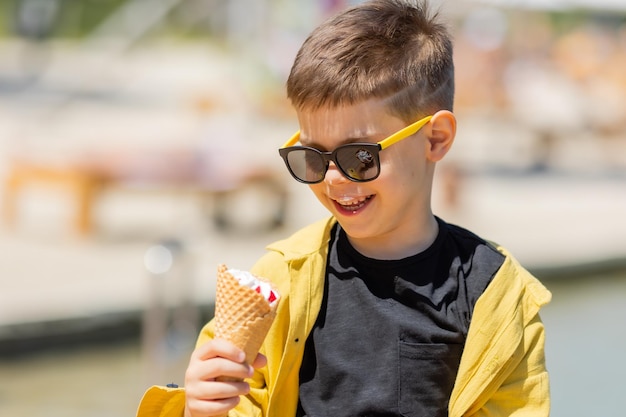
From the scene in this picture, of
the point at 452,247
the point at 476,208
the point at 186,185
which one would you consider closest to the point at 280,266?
the point at 452,247

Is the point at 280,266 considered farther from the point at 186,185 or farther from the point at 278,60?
the point at 278,60

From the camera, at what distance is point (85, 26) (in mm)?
35562

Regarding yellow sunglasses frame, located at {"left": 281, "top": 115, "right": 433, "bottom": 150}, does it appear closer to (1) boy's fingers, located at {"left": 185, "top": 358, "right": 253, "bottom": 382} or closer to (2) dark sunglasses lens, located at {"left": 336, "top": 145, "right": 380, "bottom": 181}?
(2) dark sunglasses lens, located at {"left": 336, "top": 145, "right": 380, "bottom": 181}

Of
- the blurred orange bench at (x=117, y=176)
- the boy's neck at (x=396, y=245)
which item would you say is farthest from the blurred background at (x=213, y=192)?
the boy's neck at (x=396, y=245)

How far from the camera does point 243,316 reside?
2.09 meters

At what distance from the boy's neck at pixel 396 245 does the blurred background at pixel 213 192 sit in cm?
418

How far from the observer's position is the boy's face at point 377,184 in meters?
2.27

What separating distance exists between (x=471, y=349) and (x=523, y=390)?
15cm

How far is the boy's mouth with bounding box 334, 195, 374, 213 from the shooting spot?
2322 millimetres

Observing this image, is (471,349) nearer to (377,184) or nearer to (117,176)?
(377,184)

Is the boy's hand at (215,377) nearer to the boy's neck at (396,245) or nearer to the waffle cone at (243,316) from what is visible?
the waffle cone at (243,316)

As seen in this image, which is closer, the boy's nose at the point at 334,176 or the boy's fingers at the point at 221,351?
the boy's fingers at the point at 221,351

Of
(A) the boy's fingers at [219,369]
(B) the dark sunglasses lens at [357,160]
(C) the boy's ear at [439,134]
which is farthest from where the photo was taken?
(C) the boy's ear at [439,134]

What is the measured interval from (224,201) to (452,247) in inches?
360
